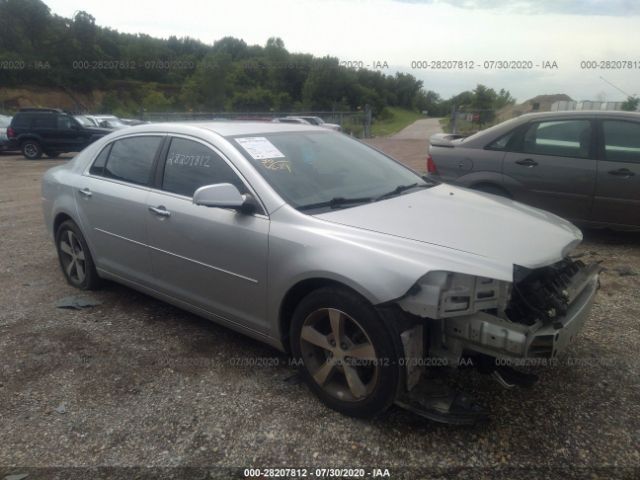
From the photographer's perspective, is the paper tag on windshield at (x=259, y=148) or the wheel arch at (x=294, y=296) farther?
the paper tag on windshield at (x=259, y=148)

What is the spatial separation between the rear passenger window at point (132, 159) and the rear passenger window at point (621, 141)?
460cm

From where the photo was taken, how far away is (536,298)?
2.48m

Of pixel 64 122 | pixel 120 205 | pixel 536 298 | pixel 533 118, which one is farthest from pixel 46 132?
pixel 536 298

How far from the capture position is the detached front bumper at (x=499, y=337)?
2.31m

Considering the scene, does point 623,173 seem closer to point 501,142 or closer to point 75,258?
point 501,142

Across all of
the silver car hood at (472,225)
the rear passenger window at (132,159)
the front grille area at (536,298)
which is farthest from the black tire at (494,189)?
the rear passenger window at (132,159)

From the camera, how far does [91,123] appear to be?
1920 cm

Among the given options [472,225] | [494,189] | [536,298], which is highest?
[472,225]

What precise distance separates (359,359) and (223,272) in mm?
1059

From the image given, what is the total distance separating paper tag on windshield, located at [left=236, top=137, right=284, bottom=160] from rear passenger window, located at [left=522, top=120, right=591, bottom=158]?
365 centimetres

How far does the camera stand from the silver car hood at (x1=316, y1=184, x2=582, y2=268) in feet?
8.22

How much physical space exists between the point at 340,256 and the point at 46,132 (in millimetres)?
17545

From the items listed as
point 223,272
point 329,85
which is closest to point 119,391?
point 223,272

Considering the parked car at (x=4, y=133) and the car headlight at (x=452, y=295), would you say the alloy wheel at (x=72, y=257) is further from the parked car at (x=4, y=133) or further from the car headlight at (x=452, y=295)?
the parked car at (x=4, y=133)
